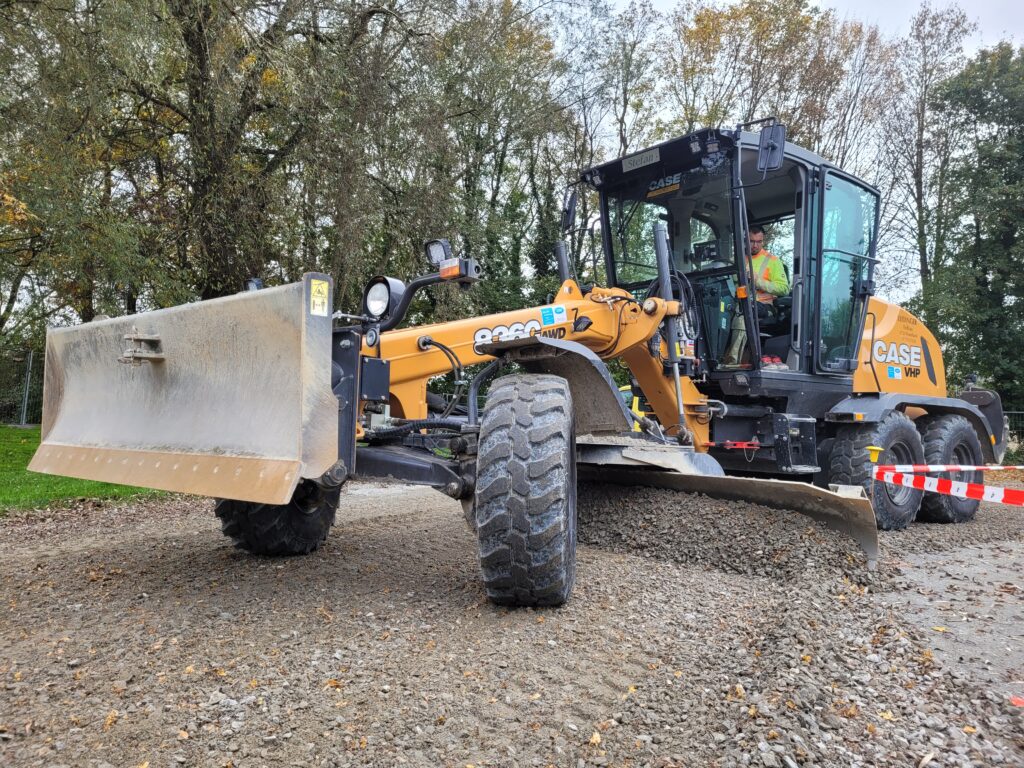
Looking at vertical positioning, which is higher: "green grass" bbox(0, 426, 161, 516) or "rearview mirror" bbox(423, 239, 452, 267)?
"rearview mirror" bbox(423, 239, 452, 267)

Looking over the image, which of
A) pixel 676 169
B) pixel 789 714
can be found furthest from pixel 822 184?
pixel 789 714

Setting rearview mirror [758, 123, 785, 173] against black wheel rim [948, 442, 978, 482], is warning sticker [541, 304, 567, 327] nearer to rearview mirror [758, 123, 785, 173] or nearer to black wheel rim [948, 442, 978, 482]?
rearview mirror [758, 123, 785, 173]

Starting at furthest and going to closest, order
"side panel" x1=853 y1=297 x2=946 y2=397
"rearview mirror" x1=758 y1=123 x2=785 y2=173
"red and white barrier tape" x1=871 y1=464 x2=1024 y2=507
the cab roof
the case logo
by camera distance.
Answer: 1. the case logo
2. "side panel" x1=853 y1=297 x2=946 y2=397
3. the cab roof
4. "red and white barrier tape" x1=871 y1=464 x2=1024 y2=507
5. "rearview mirror" x1=758 y1=123 x2=785 y2=173

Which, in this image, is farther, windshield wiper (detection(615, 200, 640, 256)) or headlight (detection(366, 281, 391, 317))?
windshield wiper (detection(615, 200, 640, 256))

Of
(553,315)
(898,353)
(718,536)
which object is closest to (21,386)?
(553,315)

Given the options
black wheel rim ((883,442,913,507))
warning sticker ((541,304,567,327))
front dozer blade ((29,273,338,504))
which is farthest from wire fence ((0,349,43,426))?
black wheel rim ((883,442,913,507))

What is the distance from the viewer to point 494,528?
10.6 ft

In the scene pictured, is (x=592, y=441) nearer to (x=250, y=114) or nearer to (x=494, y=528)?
(x=494, y=528)

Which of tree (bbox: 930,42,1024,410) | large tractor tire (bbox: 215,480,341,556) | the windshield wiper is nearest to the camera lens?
large tractor tire (bbox: 215,480,341,556)

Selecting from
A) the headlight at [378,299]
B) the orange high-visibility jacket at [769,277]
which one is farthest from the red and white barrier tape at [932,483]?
the headlight at [378,299]

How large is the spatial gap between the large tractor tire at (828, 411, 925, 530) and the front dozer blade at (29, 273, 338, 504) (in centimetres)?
444

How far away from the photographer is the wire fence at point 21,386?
1653cm

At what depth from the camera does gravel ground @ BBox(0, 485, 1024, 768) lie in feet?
7.32

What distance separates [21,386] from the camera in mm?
16641
